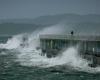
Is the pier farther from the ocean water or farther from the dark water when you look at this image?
the dark water

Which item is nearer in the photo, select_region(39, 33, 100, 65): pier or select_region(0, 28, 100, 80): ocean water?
select_region(0, 28, 100, 80): ocean water

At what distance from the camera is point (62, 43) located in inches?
3393

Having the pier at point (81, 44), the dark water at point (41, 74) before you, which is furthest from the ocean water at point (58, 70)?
the pier at point (81, 44)

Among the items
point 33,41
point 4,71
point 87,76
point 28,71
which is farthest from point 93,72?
point 33,41

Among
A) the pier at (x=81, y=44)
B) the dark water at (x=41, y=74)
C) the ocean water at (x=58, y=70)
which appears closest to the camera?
the dark water at (x=41, y=74)

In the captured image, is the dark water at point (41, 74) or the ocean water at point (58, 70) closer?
the dark water at point (41, 74)

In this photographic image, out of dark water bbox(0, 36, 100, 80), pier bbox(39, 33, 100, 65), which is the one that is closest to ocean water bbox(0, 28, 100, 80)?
dark water bbox(0, 36, 100, 80)

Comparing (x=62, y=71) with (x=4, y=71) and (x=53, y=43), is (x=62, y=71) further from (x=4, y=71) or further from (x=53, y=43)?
(x=53, y=43)

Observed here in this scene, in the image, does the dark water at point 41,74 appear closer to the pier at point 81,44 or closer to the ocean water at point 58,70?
the ocean water at point 58,70

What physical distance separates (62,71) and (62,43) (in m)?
28.1

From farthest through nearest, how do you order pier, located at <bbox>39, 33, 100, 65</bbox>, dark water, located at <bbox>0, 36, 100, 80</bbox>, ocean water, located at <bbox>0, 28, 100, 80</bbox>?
pier, located at <bbox>39, 33, 100, 65</bbox> → ocean water, located at <bbox>0, 28, 100, 80</bbox> → dark water, located at <bbox>0, 36, 100, 80</bbox>

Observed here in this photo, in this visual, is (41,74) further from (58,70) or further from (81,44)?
(81,44)

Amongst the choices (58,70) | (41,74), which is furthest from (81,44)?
(41,74)

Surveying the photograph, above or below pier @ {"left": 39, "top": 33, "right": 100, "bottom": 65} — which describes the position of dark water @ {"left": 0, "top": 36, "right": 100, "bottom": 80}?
below
